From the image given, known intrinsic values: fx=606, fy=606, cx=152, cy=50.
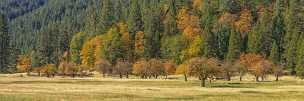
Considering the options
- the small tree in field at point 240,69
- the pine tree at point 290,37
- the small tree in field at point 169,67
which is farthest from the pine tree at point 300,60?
the small tree in field at point 169,67

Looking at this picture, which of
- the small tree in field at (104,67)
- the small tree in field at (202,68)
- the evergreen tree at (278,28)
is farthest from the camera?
the evergreen tree at (278,28)

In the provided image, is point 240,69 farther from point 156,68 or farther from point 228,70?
point 156,68

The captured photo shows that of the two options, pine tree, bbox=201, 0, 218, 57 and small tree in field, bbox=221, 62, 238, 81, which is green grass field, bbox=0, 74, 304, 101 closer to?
→ small tree in field, bbox=221, 62, 238, 81

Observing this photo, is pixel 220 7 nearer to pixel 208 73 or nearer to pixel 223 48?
pixel 223 48

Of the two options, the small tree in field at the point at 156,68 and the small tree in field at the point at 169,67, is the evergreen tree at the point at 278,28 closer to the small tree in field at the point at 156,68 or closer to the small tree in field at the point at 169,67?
the small tree in field at the point at 169,67

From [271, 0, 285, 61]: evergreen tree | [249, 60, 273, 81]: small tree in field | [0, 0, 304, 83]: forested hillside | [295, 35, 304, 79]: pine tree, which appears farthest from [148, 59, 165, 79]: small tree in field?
[271, 0, 285, 61]: evergreen tree

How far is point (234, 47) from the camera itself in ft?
540

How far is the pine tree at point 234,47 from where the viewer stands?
16288 cm

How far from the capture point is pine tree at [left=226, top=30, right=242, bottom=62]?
163 metres

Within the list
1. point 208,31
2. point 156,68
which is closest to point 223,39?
point 208,31

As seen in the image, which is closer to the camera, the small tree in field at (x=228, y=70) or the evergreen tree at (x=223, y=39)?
the small tree in field at (x=228, y=70)

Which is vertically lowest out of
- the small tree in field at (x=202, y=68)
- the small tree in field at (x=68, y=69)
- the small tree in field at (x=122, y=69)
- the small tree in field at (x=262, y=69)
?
the small tree in field at (x=68, y=69)

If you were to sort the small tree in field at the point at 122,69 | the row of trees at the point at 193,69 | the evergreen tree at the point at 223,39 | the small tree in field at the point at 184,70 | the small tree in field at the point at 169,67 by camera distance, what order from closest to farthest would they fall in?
A: the row of trees at the point at 193,69
the small tree in field at the point at 184,70
the small tree in field at the point at 169,67
the small tree in field at the point at 122,69
the evergreen tree at the point at 223,39

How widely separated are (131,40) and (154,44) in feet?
33.1
